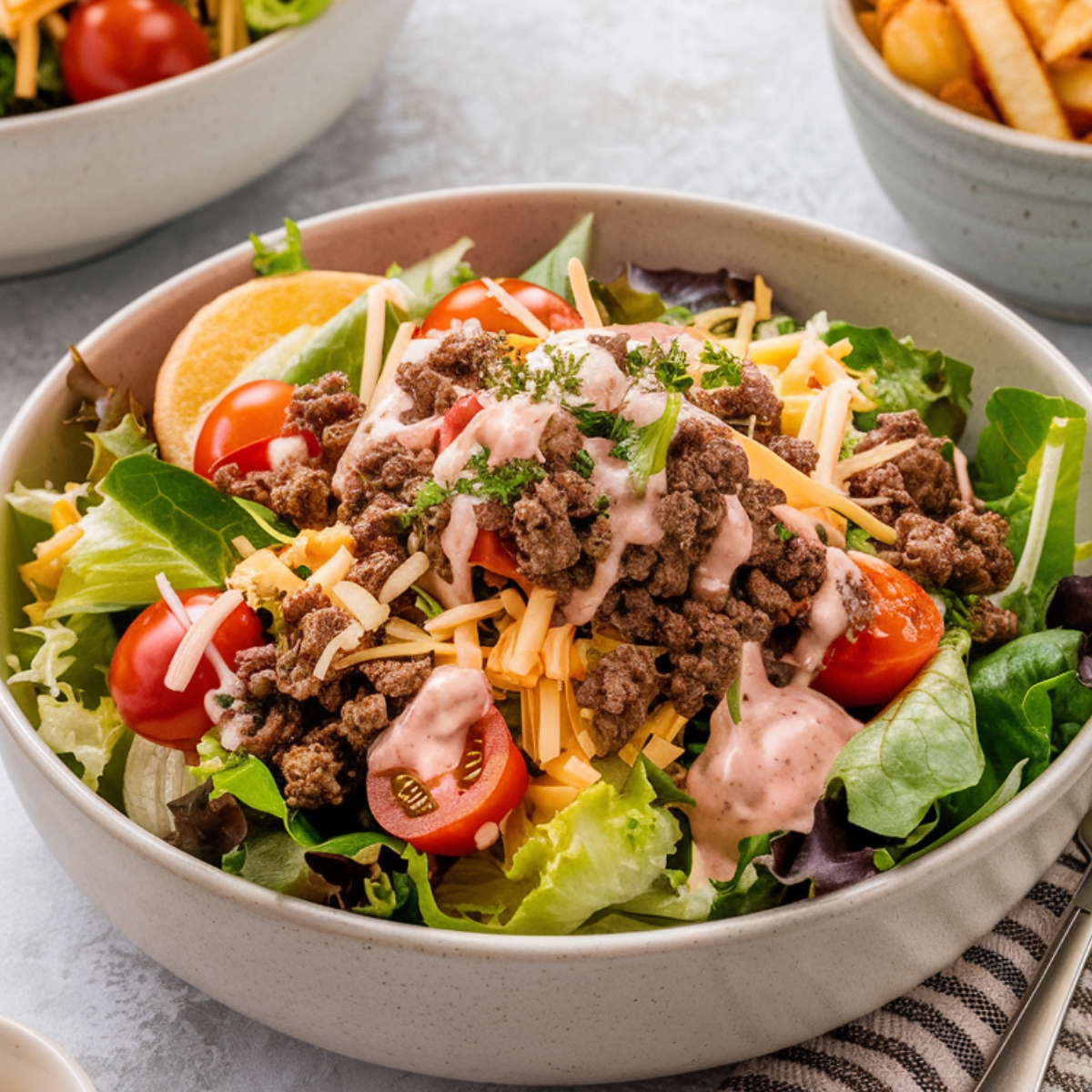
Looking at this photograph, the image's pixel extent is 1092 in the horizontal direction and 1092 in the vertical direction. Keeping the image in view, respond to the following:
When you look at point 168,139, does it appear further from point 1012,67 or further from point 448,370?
point 1012,67

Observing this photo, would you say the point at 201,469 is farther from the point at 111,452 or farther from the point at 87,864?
the point at 87,864

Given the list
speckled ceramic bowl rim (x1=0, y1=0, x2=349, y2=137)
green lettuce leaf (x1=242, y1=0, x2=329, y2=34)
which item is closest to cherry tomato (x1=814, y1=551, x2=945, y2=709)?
speckled ceramic bowl rim (x1=0, y1=0, x2=349, y2=137)

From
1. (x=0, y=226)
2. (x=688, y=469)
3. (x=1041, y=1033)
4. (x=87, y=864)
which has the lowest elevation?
(x=1041, y=1033)

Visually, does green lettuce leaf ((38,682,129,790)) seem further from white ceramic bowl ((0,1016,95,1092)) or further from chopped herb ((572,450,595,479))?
chopped herb ((572,450,595,479))

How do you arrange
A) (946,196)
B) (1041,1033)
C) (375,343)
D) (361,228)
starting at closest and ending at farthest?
(1041,1033) < (375,343) < (361,228) < (946,196)

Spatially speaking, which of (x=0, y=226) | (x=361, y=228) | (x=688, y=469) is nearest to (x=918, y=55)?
(x=361, y=228)

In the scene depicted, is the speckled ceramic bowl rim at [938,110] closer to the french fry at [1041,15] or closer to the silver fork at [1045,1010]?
the french fry at [1041,15]
